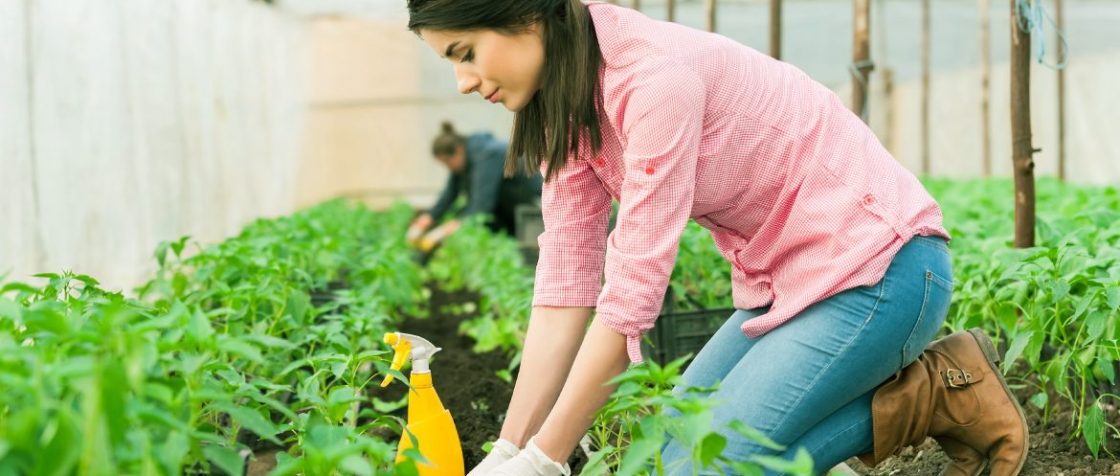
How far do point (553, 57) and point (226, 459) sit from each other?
0.93 metres

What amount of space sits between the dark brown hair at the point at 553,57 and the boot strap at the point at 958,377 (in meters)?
0.83

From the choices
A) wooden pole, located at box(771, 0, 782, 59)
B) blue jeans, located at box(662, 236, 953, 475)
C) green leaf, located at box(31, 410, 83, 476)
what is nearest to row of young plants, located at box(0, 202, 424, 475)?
green leaf, located at box(31, 410, 83, 476)

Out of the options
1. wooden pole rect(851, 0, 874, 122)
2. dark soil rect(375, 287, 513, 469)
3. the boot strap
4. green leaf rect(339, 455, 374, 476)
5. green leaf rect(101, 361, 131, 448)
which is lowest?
dark soil rect(375, 287, 513, 469)

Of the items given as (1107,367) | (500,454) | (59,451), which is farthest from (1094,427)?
(59,451)

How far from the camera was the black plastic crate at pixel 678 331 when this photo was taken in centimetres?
337

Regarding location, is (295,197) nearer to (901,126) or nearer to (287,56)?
(287,56)

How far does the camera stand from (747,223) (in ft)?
7.28

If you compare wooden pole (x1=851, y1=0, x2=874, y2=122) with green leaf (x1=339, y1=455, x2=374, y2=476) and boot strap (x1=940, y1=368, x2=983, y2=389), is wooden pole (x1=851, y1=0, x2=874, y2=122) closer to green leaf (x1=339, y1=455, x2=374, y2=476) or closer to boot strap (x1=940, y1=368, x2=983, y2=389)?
boot strap (x1=940, y1=368, x2=983, y2=389)

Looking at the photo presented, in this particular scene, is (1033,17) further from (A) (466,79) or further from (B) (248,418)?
(B) (248,418)

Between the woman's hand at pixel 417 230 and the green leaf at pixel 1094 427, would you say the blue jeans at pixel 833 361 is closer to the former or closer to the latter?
the green leaf at pixel 1094 427

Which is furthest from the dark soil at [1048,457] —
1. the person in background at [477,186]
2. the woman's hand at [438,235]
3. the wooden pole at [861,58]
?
the woman's hand at [438,235]

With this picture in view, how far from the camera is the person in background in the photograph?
7.83 m

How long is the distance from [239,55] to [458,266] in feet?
10.9

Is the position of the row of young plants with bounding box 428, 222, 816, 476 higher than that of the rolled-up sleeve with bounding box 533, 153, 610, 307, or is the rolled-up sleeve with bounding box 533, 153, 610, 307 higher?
the rolled-up sleeve with bounding box 533, 153, 610, 307
